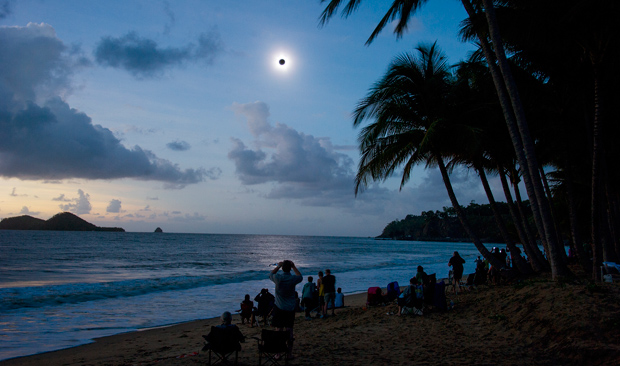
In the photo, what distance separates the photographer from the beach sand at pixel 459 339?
5578mm

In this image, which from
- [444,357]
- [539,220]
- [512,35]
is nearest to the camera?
[444,357]

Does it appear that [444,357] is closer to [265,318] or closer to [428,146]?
[265,318]

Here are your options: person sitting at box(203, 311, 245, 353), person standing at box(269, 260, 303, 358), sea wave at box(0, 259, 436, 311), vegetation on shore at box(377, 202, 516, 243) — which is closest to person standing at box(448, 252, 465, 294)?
person standing at box(269, 260, 303, 358)

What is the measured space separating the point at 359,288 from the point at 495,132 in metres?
10.9

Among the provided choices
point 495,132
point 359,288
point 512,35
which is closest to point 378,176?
point 495,132

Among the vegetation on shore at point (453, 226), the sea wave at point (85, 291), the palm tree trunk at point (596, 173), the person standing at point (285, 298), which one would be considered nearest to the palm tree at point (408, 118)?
the palm tree trunk at point (596, 173)

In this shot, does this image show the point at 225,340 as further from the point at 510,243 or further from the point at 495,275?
the point at 495,275

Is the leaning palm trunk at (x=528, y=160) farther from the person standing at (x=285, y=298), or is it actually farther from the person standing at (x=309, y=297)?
the person standing at (x=309, y=297)

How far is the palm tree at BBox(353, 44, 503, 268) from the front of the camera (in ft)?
40.2

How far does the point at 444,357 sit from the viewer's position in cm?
578

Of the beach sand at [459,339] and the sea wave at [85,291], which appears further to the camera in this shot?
the sea wave at [85,291]

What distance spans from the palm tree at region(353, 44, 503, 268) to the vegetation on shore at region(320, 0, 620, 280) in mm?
35

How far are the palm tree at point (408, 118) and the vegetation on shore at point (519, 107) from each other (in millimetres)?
35

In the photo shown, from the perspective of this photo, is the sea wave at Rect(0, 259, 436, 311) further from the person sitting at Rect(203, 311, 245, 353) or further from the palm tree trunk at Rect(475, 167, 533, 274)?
the palm tree trunk at Rect(475, 167, 533, 274)
